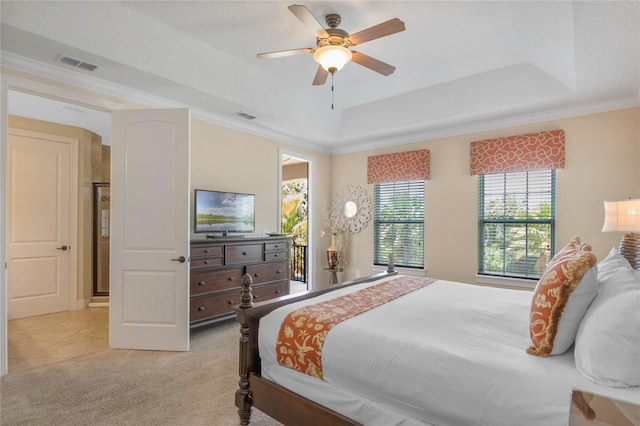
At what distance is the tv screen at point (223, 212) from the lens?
397 centimetres

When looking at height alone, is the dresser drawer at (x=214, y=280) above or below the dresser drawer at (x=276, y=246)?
below

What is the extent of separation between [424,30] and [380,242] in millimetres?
3272

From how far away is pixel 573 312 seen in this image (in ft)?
4.70

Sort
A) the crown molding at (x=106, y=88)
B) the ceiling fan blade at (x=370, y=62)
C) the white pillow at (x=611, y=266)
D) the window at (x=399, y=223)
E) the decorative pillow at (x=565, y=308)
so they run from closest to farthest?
the decorative pillow at (x=565, y=308)
the white pillow at (x=611, y=266)
the ceiling fan blade at (x=370, y=62)
the crown molding at (x=106, y=88)
the window at (x=399, y=223)

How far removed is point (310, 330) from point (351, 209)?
4.07m

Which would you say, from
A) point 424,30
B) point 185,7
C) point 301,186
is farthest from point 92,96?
point 301,186

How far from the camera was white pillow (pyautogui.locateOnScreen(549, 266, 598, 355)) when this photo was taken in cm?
142

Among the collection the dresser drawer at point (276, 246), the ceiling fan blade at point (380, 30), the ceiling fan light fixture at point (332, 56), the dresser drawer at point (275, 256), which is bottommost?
the dresser drawer at point (275, 256)

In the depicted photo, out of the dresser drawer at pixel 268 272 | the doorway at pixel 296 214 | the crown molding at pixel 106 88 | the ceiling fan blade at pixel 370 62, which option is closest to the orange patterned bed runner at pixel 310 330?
the ceiling fan blade at pixel 370 62

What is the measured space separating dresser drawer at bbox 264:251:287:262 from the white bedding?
88.0 inches

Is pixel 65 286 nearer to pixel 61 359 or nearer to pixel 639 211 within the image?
pixel 61 359

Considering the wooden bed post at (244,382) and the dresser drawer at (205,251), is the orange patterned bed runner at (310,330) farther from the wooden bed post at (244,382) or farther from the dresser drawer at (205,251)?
the dresser drawer at (205,251)

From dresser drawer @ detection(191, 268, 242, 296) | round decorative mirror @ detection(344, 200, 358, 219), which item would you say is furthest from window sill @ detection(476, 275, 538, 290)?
dresser drawer @ detection(191, 268, 242, 296)

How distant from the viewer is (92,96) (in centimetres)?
322
